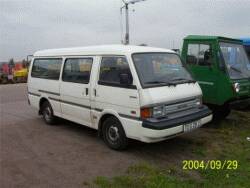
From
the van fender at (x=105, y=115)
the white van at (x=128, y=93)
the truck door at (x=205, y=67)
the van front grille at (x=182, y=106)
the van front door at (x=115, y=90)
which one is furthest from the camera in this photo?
the truck door at (x=205, y=67)

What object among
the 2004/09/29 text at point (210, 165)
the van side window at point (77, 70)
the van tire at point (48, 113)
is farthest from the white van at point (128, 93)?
the van tire at point (48, 113)

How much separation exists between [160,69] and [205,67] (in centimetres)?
206

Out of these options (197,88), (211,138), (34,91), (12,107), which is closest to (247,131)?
(211,138)

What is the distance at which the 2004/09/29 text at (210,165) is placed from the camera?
5137mm

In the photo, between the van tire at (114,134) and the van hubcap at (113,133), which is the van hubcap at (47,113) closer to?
the van tire at (114,134)

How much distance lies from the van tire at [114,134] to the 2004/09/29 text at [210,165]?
3.92ft

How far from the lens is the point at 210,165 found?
205 inches

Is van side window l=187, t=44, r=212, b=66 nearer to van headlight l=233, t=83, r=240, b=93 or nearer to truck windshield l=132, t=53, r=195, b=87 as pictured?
van headlight l=233, t=83, r=240, b=93

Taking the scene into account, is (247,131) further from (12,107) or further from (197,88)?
(12,107)

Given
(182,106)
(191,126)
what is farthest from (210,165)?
(182,106)

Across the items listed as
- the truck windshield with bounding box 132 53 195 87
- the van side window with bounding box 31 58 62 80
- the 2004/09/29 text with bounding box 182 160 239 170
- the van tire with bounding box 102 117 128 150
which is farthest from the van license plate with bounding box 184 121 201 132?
the van side window with bounding box 31 58 62 80

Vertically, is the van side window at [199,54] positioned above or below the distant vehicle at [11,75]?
above

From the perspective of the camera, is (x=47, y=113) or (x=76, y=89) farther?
(x=47, y=113)

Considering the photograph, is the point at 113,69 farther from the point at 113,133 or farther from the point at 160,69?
the point at 113,133
